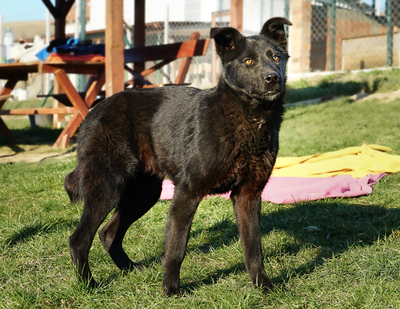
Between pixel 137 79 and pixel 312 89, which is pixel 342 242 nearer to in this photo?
pixel 137 79

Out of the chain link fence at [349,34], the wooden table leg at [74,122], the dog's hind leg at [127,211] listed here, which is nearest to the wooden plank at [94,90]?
the wooden table leg at [74,122]

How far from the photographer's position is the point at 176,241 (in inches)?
90.0

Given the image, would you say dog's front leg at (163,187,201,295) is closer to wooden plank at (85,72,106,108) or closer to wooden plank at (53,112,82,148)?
wooden plank at (53,112,82,148)

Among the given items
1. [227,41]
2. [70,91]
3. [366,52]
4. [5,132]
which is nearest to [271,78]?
[227,41]

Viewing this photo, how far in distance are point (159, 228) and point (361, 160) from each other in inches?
103

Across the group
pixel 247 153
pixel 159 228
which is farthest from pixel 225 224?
pixel 247 153

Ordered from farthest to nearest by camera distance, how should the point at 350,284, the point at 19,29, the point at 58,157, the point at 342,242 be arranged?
the point at 19,29, the point at 58,157, the point at 342,242, the point at 350,284

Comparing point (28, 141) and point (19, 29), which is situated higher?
point (19, 29)

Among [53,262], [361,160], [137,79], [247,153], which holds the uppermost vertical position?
[137,79]

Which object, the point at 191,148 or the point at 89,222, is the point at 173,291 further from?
the point at 191,148

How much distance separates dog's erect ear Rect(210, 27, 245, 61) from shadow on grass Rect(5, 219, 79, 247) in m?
1.74

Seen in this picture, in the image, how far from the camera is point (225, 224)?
11.0 feet

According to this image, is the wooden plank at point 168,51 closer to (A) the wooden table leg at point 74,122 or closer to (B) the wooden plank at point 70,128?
(A) the wooden table leg at point 74,122

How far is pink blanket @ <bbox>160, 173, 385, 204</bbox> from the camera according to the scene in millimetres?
3803
